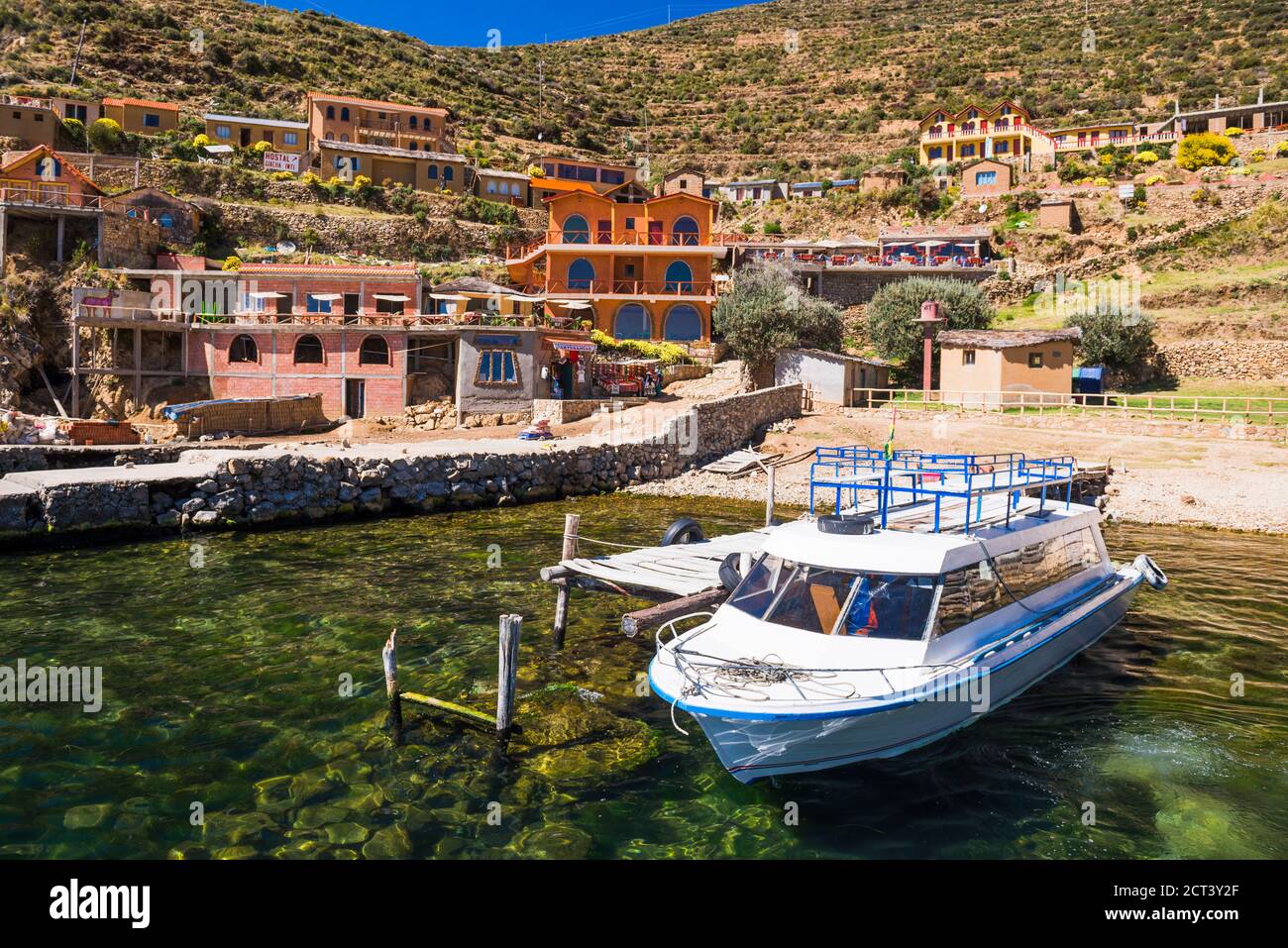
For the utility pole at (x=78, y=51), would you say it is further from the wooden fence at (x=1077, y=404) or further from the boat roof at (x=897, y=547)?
the boat roof at (x=897, y=547)

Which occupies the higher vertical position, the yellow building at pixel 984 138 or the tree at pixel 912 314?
the yellow building at pixel 984 138

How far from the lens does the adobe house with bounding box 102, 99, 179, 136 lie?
67.3m

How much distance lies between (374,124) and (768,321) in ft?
162

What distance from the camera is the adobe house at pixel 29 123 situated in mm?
58656

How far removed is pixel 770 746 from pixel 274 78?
10201 centimetres

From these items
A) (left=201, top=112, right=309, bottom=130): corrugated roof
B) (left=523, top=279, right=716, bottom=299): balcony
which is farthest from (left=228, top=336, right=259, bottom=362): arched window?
(left=201, top=112, right=309, bottom=130): corrugated roof

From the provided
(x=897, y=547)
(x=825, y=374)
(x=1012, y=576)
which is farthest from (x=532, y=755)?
(x=825, y=374)

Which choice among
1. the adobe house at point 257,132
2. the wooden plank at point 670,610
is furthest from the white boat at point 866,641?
the adobe house at point 257,132

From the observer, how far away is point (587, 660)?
13.3 metres

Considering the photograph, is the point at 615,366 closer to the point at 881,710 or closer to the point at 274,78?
the point at 881,710

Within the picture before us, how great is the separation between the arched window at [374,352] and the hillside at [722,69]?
5278 cm

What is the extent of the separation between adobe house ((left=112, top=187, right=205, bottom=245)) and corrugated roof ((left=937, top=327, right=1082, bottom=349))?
150 ft
